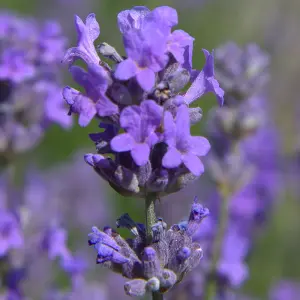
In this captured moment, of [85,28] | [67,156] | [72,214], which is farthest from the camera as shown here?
[67,156]

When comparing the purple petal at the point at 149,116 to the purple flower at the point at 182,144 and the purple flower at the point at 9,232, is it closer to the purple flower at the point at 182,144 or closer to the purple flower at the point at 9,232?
the purple flower at the point at 182,144

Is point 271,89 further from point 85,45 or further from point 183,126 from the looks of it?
point 183,126

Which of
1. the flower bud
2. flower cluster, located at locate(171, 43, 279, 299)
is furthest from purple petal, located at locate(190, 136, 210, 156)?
flower cluster, located at locate(171, 43, 279, 299)

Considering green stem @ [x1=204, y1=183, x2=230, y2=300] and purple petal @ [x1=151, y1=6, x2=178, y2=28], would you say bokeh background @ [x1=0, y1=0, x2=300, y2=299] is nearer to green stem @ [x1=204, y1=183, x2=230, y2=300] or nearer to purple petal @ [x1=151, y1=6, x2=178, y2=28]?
green stem @ [x1=204, y1=183, x2=230, y2=300]

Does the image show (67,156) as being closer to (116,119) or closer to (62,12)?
(62,12)

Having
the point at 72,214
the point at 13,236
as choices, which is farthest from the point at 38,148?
the point at 13,236
